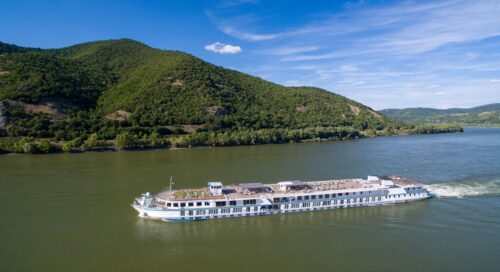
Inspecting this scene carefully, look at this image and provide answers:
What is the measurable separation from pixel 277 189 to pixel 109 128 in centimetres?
6856

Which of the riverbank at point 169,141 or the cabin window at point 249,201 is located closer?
the cabin window at point 249,201

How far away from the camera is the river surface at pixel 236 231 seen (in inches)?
1019

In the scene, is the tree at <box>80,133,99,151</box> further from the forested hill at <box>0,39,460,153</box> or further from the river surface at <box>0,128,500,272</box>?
the river surface at <box>0,128,500,272</box>

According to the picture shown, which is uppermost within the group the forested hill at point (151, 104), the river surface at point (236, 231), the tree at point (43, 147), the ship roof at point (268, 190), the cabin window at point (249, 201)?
the forested hill at point (151, 104)

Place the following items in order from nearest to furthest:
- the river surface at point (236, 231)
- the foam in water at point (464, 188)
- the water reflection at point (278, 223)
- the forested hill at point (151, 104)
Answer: the river surface at point (236, 231) < the water reflection at point (278, 223) < the foam in water at point (464, 188) < the forested hill at point (151, 104)

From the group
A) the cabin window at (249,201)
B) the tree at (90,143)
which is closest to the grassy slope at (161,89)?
the tree at (90,143)

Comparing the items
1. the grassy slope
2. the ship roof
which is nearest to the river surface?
the ship roof

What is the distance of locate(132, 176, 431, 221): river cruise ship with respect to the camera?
34.6m

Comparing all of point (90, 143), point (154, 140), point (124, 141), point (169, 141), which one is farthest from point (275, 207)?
point (90, 143)

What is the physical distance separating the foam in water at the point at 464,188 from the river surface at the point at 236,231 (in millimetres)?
134

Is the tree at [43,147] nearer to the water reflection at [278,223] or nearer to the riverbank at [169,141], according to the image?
the riverbank at [169,141]

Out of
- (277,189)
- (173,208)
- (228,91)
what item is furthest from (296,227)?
(228,91)

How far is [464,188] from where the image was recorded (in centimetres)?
4509

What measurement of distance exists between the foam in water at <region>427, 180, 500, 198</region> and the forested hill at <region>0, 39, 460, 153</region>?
59.3 m
